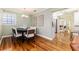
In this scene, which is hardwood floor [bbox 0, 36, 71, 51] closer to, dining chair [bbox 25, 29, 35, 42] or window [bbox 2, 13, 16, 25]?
dining chair [bbox 25, 29, 35, 42]

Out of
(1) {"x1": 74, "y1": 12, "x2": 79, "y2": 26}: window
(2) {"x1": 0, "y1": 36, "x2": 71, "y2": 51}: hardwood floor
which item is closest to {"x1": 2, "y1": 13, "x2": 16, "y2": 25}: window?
(2) {"x1": 0, "y1": 36, "x2": 71, "y2": 51}: hardwood floor

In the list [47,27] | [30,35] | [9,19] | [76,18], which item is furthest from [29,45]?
[76,18]

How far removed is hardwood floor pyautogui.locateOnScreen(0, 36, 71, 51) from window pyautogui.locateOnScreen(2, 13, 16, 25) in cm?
31

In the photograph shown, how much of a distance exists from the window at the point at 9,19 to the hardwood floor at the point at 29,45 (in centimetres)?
31

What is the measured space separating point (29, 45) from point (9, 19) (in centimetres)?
65

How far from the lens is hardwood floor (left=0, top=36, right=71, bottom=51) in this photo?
6.89 feet

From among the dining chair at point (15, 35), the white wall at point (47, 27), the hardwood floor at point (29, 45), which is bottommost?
the hardwood floor at point (29, 45)

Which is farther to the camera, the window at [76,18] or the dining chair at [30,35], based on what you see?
the dining chair at [30,35]

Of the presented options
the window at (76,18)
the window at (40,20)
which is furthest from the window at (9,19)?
the window at (76,18)

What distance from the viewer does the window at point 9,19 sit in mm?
2071

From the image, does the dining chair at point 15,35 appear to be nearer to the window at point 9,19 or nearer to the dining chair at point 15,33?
the dining chair at point 15,33
